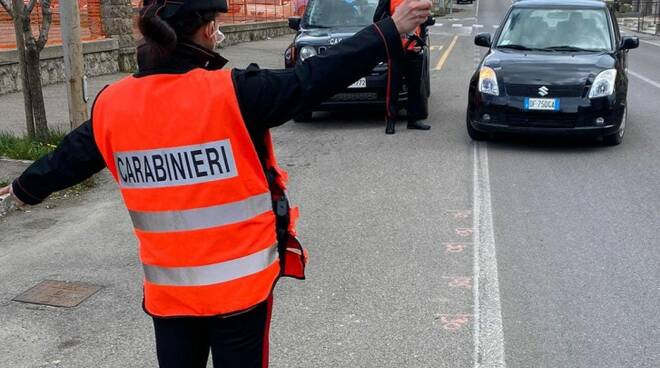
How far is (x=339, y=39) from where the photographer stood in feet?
33.9

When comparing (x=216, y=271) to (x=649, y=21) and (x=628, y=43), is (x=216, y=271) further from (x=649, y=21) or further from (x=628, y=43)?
(x=649, y=21)

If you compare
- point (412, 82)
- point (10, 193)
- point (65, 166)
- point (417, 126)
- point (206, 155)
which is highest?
point (206, 155)

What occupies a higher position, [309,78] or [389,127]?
[309,78]

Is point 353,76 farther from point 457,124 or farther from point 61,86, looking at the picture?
point 61,86

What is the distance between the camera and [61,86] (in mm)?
14352

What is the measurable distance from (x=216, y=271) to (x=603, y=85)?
7323 millimetres

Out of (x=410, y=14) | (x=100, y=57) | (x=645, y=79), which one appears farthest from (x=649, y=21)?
(x=410, y=14)

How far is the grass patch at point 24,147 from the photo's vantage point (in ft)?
27.3

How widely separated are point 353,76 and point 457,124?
28.8ft

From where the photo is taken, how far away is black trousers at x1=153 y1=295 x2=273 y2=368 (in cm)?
225

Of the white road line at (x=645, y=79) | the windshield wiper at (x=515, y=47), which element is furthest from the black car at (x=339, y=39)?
the white road line at (x=645, y=79)

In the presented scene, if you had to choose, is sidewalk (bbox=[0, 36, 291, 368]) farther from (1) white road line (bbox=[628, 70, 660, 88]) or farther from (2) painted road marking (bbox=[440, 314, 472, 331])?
(1) white road line (bbox=[628, 70, 660, 88])

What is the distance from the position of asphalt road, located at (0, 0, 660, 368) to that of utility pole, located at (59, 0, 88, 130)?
964 mm

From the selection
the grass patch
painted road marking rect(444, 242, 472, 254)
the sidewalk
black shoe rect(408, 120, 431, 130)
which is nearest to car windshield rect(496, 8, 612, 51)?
black shoe rect(408, 120, 431, 130)
